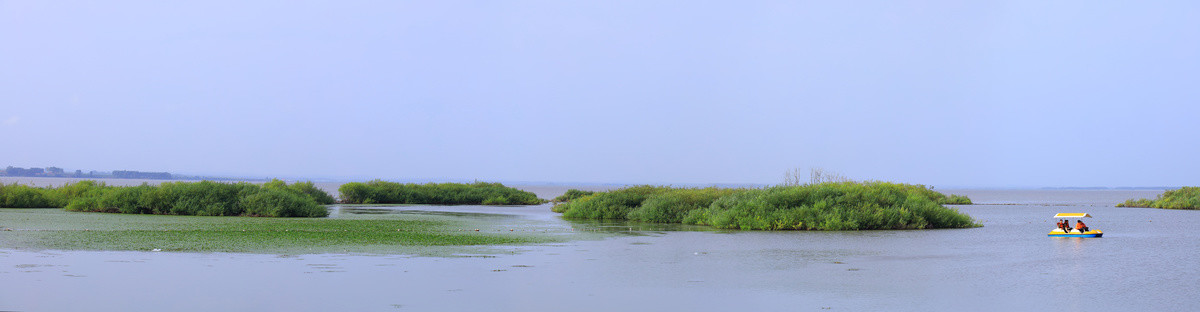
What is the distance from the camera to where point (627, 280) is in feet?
42.4

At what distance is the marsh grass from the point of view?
17.1 m

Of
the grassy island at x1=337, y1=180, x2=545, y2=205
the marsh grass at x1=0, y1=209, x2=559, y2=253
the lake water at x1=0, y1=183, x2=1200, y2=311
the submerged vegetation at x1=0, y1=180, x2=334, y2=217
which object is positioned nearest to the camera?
the lake water at x1=0, y1=183, x2=1200, y2=311

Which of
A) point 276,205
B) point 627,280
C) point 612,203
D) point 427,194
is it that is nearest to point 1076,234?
point 612,203

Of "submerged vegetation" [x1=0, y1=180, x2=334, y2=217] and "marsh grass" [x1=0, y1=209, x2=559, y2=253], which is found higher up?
"submerged vegetation" [x1=0, y1=180, x2=334, y2=217]

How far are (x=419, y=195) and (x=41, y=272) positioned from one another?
138 feet

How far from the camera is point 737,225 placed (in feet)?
88.0

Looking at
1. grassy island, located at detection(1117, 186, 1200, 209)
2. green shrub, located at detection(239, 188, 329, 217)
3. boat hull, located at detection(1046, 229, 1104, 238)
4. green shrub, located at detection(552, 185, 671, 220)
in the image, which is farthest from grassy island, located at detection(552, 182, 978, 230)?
grassy island, located at detection(1117, 186, 1200, 209)

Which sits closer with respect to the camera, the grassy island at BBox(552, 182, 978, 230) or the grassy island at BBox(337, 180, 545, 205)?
the grassy island at BBox(552, 182, 978, 230)

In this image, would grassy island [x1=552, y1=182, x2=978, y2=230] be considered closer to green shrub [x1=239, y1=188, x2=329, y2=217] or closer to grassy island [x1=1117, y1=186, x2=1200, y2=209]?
green shrub [x1=239, y1=188, x2=329, y2=217]

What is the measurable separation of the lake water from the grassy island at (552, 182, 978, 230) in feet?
21.0

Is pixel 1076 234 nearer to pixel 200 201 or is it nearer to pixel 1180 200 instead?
pixel 200 201

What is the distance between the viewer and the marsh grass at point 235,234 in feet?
56.1

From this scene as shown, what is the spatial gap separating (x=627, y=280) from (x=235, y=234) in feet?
36.7

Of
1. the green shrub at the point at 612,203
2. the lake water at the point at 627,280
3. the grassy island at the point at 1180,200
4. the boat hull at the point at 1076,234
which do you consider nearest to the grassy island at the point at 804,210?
the green shrub at the point at 612,203
